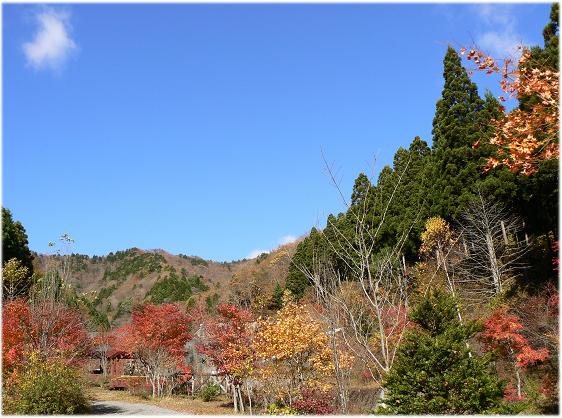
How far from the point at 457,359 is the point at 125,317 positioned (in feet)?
169

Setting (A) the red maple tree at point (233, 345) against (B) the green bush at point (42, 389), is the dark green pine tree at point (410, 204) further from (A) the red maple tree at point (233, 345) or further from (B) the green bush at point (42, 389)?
(B) the green bush at point (42, 389)

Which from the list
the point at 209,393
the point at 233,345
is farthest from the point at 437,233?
the point at 209,393

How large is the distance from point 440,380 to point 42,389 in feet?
31.7

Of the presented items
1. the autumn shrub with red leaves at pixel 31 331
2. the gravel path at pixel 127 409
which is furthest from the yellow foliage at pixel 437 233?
the autumn shrub with red leaves at pixel 31 331

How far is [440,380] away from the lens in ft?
24.6

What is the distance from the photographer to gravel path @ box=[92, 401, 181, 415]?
16.3 m

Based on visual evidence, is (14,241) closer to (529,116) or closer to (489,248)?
(489,248)

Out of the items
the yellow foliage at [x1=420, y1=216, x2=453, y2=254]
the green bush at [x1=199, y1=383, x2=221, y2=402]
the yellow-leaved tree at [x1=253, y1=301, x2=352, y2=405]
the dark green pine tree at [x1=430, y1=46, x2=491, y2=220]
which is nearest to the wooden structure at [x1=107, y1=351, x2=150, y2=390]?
the green bush at [x1=199, y1=383, x2=221, y2=402]

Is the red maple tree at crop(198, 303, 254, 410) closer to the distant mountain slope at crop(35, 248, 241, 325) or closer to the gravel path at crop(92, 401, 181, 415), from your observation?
the gravel path at crop(92, 401, 181, 415)

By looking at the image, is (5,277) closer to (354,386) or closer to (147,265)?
(354,386)

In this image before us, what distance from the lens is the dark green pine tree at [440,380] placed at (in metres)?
7.42

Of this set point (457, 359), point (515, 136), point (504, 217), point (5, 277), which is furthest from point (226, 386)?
point (515, 136)

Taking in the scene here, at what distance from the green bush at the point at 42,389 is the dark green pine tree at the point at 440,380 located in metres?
8.63

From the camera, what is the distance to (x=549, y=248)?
1878 centimetres
